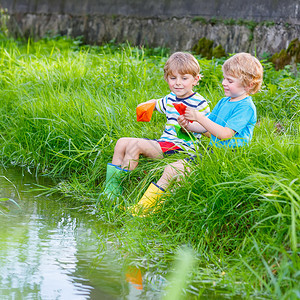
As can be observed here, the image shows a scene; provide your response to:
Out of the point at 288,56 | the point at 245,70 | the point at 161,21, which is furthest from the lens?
the point at 161,21

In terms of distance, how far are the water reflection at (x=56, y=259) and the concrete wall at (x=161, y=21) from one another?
3.73 m

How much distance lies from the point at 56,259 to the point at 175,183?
2.97 feet

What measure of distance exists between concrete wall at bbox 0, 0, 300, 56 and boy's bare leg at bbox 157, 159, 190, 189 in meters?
3.22

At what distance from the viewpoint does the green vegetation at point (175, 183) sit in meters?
2.36

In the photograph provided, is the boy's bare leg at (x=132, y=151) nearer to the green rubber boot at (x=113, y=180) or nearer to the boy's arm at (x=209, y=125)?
the green rubber boot at (x=113, y=180)

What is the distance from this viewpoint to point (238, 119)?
129 inches

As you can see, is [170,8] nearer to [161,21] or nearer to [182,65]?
[161,21]

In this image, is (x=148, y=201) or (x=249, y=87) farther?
(x=249, y=87)

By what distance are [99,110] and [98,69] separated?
1378 millimetres

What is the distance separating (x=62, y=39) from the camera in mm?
9094

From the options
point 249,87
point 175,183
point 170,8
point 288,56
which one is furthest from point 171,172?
point 170,8

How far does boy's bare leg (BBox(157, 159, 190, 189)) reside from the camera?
3.19m

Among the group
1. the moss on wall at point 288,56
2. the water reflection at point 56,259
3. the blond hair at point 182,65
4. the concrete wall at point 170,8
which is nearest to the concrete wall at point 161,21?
the concrete wall at point 170,8

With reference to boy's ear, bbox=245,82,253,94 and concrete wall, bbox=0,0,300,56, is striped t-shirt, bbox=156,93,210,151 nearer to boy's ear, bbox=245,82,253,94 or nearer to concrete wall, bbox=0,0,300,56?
boy's ear, bbox=245,82,253,94
